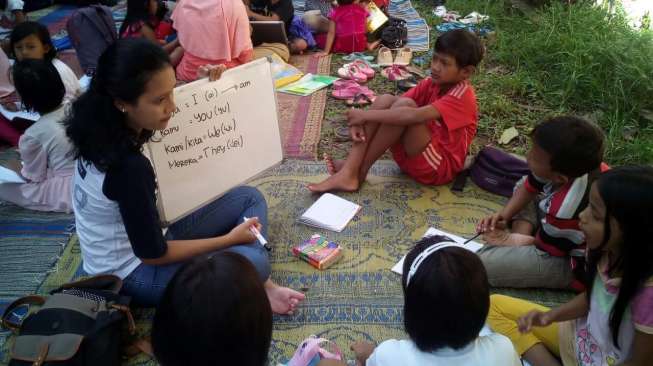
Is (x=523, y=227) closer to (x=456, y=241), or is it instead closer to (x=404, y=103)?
(x=456, y=241)

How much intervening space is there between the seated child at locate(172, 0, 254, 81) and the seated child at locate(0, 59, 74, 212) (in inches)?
52.2

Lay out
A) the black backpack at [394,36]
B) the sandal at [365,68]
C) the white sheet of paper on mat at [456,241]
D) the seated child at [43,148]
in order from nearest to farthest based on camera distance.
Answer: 1. the white sheet of paper on mat at [456,241]
2. the seated child at [43,148]
3. the sandal at [365,68]
4. the black backpack at [394,36]

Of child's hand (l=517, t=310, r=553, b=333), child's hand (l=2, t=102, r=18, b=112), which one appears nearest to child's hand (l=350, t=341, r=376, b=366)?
child's hand (l=517, t=310, r=553, b=333)

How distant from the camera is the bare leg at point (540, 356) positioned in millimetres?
1793

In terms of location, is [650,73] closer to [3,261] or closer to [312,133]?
[312,133]

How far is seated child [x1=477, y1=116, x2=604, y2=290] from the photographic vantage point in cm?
198

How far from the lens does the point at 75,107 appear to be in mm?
1759

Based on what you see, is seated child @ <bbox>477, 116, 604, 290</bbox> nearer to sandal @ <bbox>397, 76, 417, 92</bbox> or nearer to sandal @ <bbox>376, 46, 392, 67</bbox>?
sandal @ <bbox>397, 76, 417, 92</bbox>

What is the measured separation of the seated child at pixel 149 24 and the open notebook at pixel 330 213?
258 centimetres

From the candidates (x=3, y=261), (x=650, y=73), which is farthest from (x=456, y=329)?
(x=650, y=73)

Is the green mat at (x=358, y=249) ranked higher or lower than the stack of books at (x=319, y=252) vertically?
lower

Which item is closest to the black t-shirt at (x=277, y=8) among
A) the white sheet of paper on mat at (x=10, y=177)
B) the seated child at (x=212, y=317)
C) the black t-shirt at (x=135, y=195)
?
the white sheet of paper on mat at (x=10, y=177)

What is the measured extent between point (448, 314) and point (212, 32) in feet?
10.7

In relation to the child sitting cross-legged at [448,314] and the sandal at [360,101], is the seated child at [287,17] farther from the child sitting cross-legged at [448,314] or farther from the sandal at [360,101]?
the child sitting cross-legged at [448,314]
